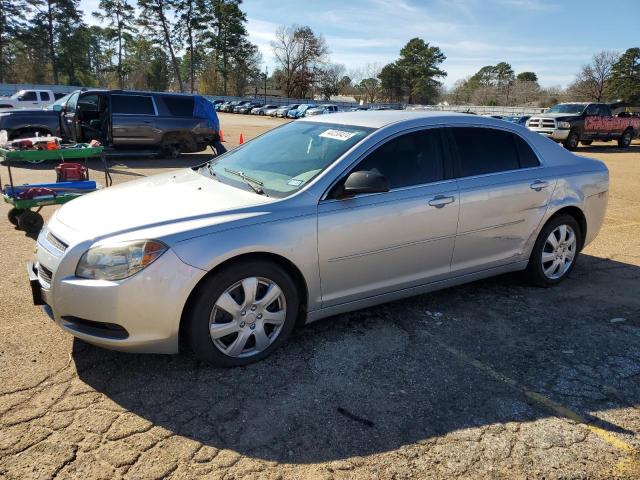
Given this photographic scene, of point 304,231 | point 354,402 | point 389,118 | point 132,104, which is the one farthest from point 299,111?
point 354,402

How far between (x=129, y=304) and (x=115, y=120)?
37.5 ft

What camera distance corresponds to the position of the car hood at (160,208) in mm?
3000

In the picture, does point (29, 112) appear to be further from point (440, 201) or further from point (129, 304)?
point (440, 201)

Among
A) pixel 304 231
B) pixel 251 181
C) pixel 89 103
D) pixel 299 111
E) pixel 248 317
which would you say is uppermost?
pixel 299 111

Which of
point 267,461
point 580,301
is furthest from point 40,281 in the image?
point 580,301

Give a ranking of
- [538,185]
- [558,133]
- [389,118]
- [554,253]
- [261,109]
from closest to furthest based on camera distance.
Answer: [389,118] → [538,185] → [554,253] → [558,133] → [261,109]

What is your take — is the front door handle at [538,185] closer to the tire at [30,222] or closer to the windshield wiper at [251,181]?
the windshield wiper at [251,181]

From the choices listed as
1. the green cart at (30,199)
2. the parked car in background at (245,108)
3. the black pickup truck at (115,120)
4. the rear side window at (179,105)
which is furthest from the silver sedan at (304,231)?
the parked car in background at (245,108)

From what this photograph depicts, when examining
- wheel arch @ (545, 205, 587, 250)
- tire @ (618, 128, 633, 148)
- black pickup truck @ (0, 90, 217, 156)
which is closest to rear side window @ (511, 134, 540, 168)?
wheel arch @ (545, 205, 587, 250)

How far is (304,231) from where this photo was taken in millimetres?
3260

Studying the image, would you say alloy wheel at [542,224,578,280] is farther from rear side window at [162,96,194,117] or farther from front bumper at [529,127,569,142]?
front bumper at [529,127,569,142]

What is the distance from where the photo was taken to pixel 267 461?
7.97ft

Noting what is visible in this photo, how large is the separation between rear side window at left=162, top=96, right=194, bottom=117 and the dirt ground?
34.4 ft

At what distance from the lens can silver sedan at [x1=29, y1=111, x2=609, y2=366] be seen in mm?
2898
